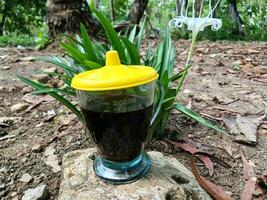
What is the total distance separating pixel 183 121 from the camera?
1.60 metres

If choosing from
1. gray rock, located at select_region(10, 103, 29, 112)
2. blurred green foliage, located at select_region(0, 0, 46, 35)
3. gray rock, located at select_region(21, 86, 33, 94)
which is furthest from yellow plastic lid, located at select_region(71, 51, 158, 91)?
blurred green foliage, located at select_region(0, 0, 46, 35)

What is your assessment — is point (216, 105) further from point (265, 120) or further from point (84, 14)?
point (84, 14)

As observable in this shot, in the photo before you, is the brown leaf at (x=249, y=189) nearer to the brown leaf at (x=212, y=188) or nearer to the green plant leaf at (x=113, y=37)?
the brown leaf at (x=212, y=188)

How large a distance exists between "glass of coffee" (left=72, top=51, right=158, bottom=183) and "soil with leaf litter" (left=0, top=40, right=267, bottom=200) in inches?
11.0

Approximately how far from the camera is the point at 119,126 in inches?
37.2

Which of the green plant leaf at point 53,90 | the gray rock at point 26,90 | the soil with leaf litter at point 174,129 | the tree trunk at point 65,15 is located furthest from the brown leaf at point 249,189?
the tree trunk at point 65,15

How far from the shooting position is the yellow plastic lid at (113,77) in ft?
2.70

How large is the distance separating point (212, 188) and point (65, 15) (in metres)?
2.17

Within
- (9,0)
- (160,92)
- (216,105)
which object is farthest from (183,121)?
(9,0)

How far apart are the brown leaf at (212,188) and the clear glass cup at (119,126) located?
217 mm

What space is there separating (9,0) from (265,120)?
14.6 ft

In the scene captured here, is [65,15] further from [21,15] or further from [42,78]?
[21,15]

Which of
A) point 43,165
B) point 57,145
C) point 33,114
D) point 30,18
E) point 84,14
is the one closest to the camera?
point 43,165

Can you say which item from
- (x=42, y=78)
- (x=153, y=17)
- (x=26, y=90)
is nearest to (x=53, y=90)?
(x=26, y=90)
